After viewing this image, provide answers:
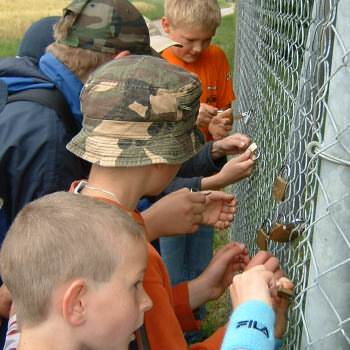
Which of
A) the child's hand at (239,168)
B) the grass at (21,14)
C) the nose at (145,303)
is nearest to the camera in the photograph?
the nose at (145,303)

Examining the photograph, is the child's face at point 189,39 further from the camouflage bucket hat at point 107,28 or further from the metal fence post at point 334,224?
the metal fence post at point 334,224

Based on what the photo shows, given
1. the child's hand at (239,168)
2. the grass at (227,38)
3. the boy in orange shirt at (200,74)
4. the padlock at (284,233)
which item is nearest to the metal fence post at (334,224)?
the padlock at (284,233)

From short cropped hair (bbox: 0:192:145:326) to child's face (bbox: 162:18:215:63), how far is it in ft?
7.24

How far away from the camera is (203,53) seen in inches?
152

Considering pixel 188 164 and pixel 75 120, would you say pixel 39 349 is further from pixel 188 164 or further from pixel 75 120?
pixel 188 164

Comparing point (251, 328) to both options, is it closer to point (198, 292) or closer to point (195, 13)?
point (198, 292)

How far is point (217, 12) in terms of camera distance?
3.55 meters

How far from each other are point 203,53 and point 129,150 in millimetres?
2200

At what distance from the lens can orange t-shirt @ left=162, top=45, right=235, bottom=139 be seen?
12.4 feet

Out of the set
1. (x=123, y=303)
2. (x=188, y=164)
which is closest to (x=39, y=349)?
(x=123, y=303)

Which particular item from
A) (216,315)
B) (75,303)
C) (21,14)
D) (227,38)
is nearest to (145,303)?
(75,303)

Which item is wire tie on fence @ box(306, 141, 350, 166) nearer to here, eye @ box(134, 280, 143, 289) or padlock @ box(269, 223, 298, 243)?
padlock @ box(269, 223, 298, 243)

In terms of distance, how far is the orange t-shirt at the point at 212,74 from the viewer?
3.77m

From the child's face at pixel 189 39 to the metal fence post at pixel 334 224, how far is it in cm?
225
